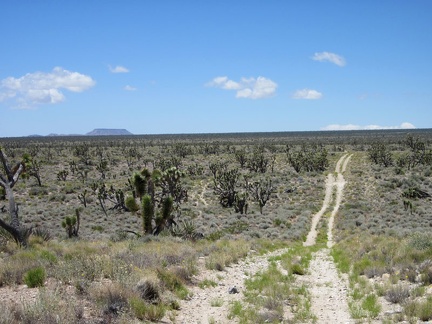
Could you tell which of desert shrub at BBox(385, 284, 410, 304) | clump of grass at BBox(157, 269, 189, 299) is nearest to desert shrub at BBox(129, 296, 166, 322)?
clump of grass at BBox(157, 269, 189, 299)

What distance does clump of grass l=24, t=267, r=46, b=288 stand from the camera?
8.52 metres

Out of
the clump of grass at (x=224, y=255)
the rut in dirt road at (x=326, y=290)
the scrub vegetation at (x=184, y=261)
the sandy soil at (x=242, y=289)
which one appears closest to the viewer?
the scrub vegetation at (x=184, y=261)

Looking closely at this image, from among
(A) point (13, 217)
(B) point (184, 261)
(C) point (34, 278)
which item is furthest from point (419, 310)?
(A) point (13, 217)

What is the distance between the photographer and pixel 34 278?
854cm

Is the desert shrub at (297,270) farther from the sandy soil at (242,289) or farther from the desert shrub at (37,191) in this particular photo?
the desert shrub at (37,191)

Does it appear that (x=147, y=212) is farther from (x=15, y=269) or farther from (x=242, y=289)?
(x=15, y=269)

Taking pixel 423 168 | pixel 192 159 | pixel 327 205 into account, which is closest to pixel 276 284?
pixel 327 205

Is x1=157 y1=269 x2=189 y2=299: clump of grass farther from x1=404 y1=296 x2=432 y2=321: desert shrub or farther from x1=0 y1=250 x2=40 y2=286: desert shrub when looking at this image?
x1=404 y1=296 x2=432 y2=321: desert shrub

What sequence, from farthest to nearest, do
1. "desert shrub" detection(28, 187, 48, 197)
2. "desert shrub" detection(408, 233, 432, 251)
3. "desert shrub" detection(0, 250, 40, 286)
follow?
"desert shrub" detection(28, 187, 48, 197) < "desert shrub" detection(408, 233, 432, 251) < "desert shrub" detection(0, 250, 40, 286)

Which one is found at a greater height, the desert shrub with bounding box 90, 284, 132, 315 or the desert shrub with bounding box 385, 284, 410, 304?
the desert shrub with bounding box 90, 284, 132, 315

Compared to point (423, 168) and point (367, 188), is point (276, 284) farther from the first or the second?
point (423, 168)

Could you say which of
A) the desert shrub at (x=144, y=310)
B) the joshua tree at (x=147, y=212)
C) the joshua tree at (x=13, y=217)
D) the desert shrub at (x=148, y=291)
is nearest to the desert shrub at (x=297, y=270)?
the desert shrub at (x=148, y=291)

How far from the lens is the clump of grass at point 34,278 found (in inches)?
336

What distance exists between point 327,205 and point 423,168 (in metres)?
23.4
